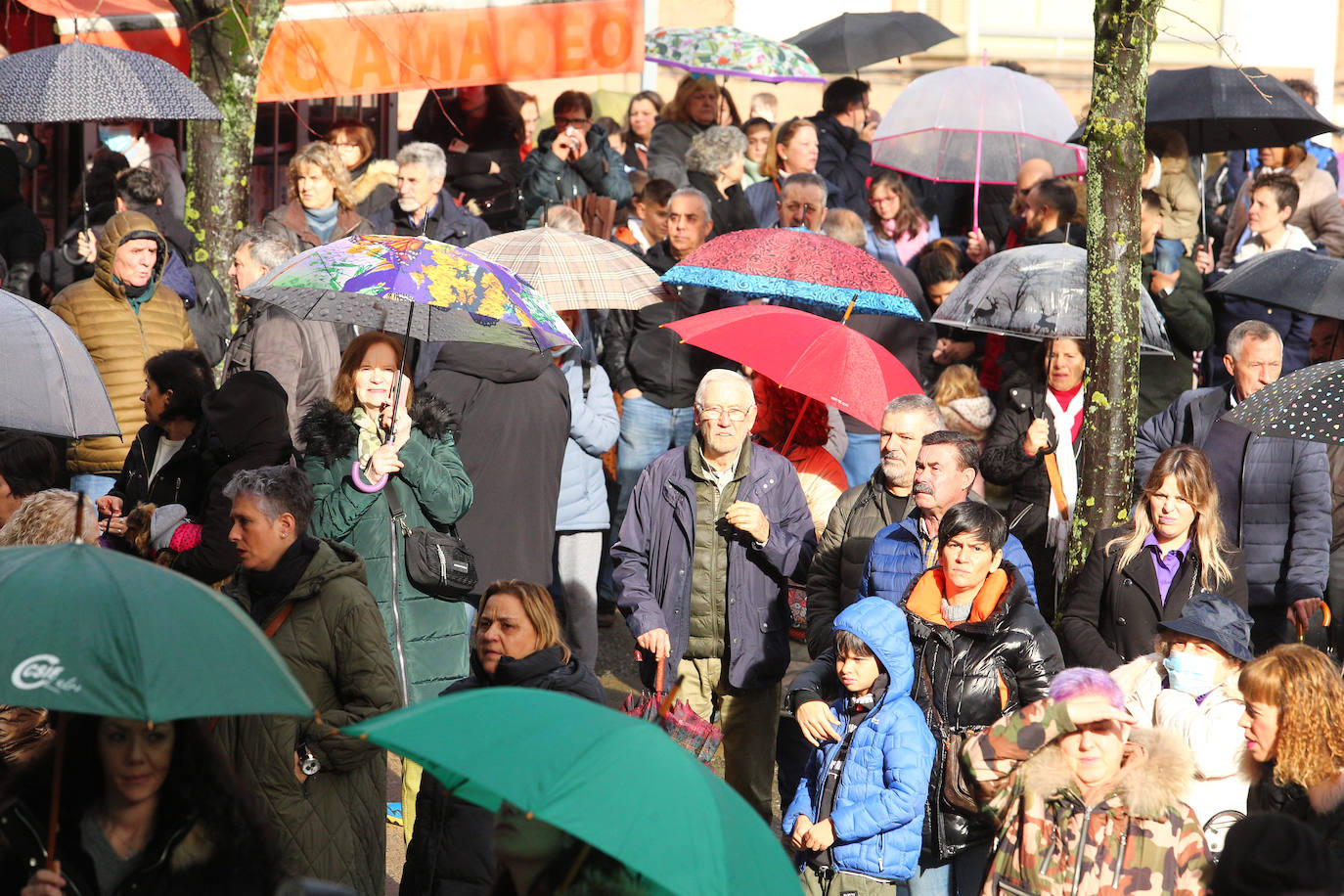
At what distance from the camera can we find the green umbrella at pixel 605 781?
291 centimetres

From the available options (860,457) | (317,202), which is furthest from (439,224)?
(860,457)

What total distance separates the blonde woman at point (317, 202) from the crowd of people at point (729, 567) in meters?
0.02

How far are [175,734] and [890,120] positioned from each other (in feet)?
27.7

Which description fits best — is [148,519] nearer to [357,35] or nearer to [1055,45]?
[357,35]

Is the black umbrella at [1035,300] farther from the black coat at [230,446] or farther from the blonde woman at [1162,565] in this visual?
the black coat at [230,446]

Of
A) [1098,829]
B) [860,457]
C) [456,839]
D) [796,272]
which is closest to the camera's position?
[1098,829]

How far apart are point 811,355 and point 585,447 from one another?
1.42 m

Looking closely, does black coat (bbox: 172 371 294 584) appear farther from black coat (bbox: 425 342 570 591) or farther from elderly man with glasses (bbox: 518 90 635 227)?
elderly man with glasses (bbox: 518 90 635 227)

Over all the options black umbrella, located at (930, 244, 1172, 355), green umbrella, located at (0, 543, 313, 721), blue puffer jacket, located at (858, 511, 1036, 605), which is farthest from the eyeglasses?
green umbrella, located at (0, 543, 313, 721)

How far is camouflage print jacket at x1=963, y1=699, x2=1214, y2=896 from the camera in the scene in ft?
14.1

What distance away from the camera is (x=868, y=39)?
14.2 meters

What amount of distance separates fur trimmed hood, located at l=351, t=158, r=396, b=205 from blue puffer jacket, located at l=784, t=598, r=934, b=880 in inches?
248

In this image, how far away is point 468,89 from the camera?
41.4ft

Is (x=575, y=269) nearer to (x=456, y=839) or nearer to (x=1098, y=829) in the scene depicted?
(x=456, y=839)
